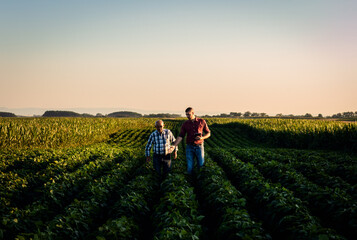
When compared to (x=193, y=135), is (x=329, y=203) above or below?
below

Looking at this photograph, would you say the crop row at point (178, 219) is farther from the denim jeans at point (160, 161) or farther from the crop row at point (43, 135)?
the crop row at point (43, 135)

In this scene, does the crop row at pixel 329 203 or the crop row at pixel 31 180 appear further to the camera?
the crop row at pixel 31 180

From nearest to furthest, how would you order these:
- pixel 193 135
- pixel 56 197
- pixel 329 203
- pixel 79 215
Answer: pixel 79 215, pixel 329 203, pixel 56 197, pixel 193 135

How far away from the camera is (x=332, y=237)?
381cm

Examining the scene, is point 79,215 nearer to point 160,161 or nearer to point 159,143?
point 159,143

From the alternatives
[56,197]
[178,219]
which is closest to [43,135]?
[56,197]

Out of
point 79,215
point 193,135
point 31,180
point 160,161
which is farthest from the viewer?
point 31,180

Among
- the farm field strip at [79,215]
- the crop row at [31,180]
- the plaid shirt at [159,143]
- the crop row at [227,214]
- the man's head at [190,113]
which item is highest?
the man's head at [190,113]

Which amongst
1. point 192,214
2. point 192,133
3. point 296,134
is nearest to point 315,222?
point 192,214

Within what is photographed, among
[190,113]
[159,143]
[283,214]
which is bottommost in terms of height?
[283,214]

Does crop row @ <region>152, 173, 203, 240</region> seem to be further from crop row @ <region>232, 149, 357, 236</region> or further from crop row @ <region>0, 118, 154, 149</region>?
crop row @ <region>0, 118, 154, 149</region>

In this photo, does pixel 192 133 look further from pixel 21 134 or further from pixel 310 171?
pixel 21 134

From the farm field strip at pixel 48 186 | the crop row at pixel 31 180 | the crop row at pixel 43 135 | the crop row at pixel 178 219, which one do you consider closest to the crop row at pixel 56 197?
the farm field strip at pixel 48 186

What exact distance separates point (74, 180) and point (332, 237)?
322 inches
